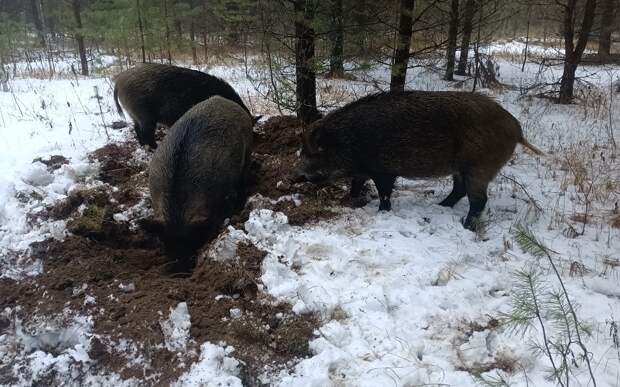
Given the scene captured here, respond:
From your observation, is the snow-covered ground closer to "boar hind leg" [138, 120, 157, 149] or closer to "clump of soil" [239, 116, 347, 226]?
"clump of soil" [239, 116, 347, 226]

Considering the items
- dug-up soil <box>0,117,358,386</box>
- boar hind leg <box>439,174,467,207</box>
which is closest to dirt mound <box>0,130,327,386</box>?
dug-up soil <box>0,117,358,386</box>

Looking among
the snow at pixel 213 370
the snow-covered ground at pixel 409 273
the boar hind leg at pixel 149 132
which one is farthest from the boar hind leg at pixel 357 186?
the boar hind leg at pixel 149 132

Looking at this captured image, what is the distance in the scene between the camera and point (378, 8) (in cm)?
679

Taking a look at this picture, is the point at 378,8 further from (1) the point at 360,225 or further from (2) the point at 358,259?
(2) the point at 358,259

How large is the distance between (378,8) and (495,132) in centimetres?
328

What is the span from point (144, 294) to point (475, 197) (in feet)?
10.7

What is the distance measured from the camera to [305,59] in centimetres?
641

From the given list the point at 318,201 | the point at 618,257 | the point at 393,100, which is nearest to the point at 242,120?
the point at 318,201

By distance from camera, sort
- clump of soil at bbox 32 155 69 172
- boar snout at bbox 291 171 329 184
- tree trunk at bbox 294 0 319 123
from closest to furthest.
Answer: boar snout at bbox 291 171 329 184, clump of soil at bbox 32 155 69 172, tree trunk at bbox 294 0 319 123

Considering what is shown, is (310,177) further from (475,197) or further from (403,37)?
(403,37)

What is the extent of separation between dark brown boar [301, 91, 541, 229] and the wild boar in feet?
6.66

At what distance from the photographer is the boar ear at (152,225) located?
394 centimetres

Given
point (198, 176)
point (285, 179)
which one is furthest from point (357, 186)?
point (198, 176)

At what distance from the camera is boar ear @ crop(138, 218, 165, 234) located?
394 cm
